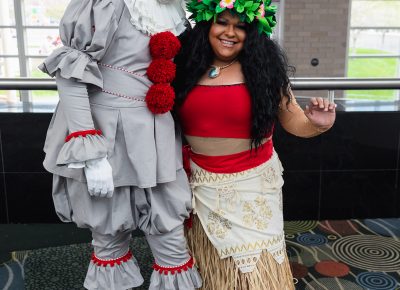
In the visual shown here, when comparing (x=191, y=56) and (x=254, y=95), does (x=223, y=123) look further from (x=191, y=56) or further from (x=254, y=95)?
(x=191, y=56)

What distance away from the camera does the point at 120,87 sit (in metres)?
1.38

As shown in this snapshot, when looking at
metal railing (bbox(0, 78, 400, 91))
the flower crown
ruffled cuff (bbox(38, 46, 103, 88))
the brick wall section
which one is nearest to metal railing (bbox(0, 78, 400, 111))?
metal railing (bbox(0, 78, 400, 91))

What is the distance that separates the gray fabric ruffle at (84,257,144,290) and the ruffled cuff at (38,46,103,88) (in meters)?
0.59

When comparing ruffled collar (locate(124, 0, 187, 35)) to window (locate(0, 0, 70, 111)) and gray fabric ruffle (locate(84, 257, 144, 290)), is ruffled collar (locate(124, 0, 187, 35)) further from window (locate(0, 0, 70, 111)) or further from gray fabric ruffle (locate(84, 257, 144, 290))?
window (locate(0, 0, 70, 111))

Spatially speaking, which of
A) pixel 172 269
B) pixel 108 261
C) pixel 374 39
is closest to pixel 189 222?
pixel 172 269

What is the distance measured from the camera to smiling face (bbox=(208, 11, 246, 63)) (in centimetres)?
143

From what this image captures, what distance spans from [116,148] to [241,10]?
0.54 metres

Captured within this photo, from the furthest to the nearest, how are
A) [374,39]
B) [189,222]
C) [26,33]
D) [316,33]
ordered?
[374,39]
[26,33]
[316,33]
[189,222]

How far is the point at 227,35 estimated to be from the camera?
144 centimetres

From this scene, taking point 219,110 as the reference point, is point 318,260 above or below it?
below

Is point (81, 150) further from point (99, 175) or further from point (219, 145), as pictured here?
point (219, 145)

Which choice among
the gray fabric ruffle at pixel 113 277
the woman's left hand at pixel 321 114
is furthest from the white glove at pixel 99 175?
the woman's left hand at pixel 321 114

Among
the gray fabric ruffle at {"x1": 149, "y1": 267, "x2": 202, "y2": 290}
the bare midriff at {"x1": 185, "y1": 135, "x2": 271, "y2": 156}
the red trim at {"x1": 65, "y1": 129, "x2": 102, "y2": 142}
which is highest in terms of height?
the red trim at {"x1": 65, "y1": 129, "x2": 102, "y2": 142}

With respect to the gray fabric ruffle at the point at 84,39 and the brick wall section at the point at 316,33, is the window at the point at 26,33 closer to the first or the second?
the brick wall section at the point at 316,33
